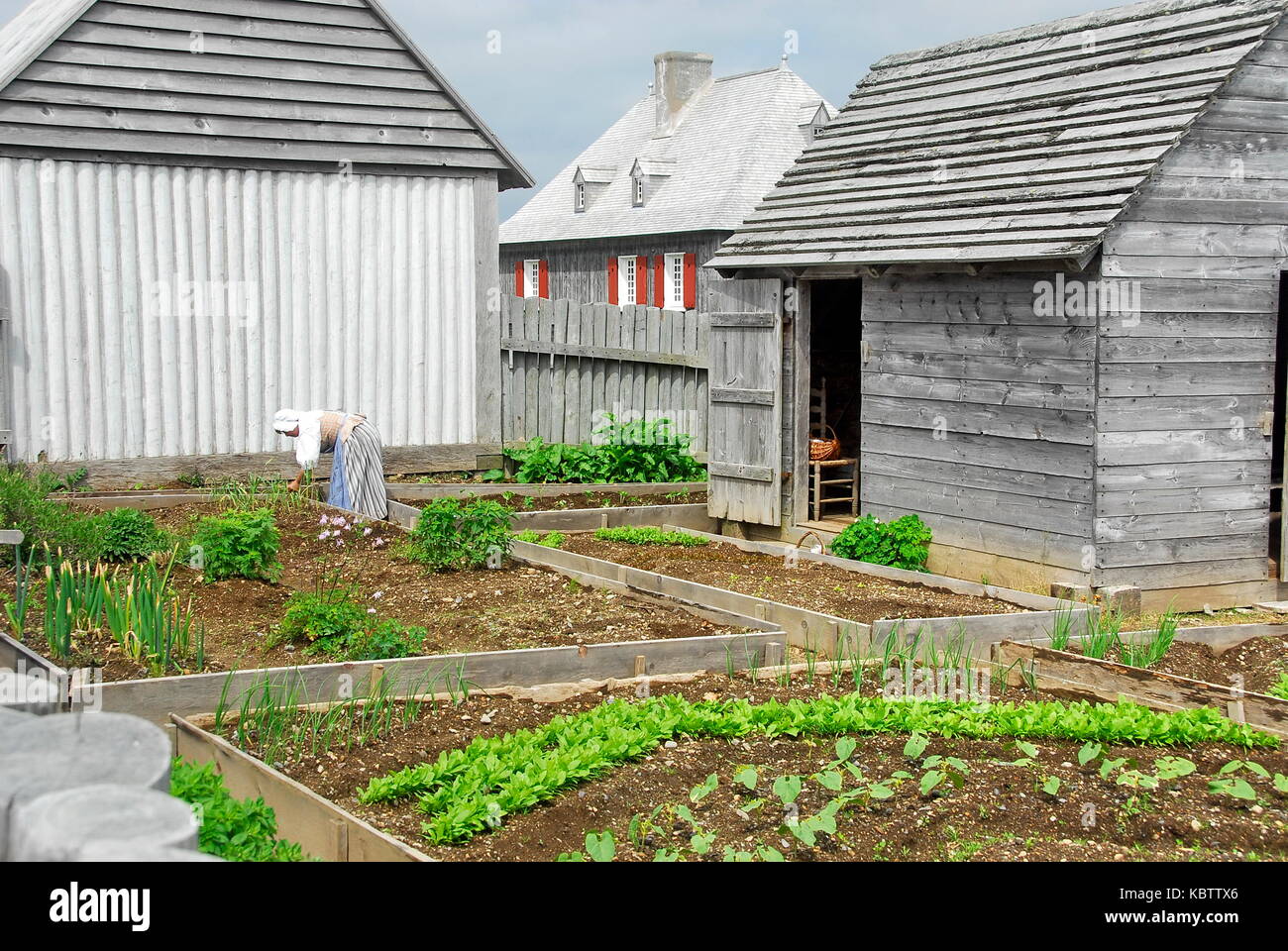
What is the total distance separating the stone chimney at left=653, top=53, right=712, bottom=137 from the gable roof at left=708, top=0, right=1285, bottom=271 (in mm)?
26229

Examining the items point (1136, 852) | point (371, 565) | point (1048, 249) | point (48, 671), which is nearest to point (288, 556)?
point (371, 565)

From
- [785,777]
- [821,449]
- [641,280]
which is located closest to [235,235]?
[821,449]

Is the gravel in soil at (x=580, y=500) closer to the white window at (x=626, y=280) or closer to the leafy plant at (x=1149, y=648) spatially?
the leafy plant at (x=1149, y=648)

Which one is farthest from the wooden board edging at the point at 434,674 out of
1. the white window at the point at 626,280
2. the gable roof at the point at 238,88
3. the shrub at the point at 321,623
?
the white window at the point at 626,280

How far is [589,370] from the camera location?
704 inches

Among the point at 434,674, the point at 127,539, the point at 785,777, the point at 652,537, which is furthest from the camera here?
the point at 652,537

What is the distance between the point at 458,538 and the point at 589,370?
23.5ft

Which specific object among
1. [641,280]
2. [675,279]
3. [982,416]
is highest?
[641,280]

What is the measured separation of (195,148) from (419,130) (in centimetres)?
253

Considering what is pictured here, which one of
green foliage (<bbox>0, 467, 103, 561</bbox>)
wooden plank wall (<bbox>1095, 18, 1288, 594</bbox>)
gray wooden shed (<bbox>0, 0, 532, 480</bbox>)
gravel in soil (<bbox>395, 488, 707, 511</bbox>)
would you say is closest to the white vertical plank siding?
gray wooden shed (<bbox>0, 0, 532, 480</bbox>)

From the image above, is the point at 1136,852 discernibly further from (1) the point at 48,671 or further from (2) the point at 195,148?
(2) the point at 195,148

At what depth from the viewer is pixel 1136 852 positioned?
5.46m

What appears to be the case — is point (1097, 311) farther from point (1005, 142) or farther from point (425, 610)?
point (425, 610)

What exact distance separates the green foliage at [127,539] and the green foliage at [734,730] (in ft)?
15.8
